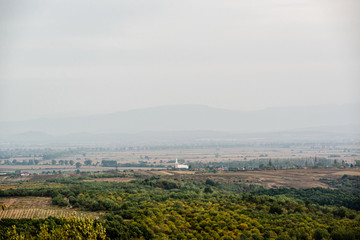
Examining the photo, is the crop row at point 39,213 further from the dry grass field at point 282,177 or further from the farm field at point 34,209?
the dry grass field at point 282,177

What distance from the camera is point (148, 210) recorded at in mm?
30594

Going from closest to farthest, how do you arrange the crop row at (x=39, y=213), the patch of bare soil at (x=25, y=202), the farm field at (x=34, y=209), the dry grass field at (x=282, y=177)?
the crop row at (x=39, y=213), the farm field at (x=34, y=209), the patch of bare soil at (x=25, y=202), the dry grass field at (x=282, y=177)

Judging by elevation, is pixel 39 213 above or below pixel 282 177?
above

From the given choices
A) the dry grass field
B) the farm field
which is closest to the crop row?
the farm field

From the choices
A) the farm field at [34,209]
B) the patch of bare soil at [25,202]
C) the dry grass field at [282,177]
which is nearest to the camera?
the farm field at [34,209]

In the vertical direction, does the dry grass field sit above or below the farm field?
below

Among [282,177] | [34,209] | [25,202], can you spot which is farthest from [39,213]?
[282,177]

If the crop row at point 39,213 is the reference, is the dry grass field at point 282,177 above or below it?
below

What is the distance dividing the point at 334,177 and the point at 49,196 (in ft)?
155

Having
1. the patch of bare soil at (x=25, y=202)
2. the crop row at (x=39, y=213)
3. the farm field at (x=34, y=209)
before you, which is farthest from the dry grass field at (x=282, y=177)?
the crop row at (x=39, y=213)

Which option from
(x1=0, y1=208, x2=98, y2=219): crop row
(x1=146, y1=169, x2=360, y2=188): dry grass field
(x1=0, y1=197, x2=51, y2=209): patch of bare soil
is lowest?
(x1=146, y1=169, x2=360, y2=188): dry grass field

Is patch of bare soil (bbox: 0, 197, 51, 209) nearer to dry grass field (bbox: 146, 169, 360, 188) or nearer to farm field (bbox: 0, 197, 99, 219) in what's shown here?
farm field (bbox: 0, 197, 99, 219)

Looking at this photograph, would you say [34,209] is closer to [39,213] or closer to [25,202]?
[39,213]

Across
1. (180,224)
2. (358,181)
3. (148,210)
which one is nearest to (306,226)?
(180,224)
